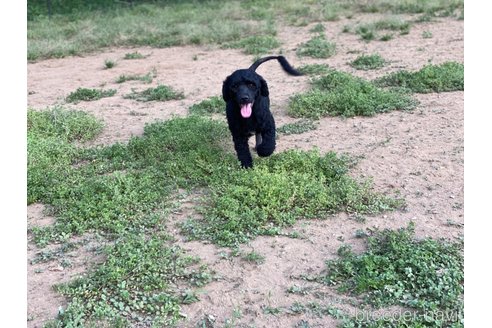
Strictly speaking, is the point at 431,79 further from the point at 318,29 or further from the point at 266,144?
the point at 318,29

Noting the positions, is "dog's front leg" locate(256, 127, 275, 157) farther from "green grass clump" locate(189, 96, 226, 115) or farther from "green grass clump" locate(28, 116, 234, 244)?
"green grass clump" locate(189, 96, 226, 115)

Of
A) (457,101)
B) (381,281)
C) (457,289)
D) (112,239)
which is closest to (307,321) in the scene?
(381,281)

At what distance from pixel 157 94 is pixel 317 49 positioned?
129 inches

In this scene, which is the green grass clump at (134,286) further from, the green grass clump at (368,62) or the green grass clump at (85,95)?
the green grass clump at (368,62)

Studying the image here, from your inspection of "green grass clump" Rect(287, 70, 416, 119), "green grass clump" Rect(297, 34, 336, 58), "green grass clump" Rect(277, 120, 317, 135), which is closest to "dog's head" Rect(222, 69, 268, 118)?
"green grass clump" Rect(277, 120, 317, 135)

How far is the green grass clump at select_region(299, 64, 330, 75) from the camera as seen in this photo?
777 cm

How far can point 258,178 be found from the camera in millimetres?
4234

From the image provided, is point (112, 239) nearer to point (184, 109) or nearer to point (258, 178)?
point (258, 178)

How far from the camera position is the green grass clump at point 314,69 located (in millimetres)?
7770

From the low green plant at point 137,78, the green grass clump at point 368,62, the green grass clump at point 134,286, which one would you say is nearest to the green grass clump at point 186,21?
the low green plant at point 137,78

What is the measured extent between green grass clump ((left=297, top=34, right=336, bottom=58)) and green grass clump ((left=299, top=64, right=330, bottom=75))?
0.80m

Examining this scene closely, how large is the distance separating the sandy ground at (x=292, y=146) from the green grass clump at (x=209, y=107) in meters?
0.25

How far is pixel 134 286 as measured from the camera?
3121 millimetres

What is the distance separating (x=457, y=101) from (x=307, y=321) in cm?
416
